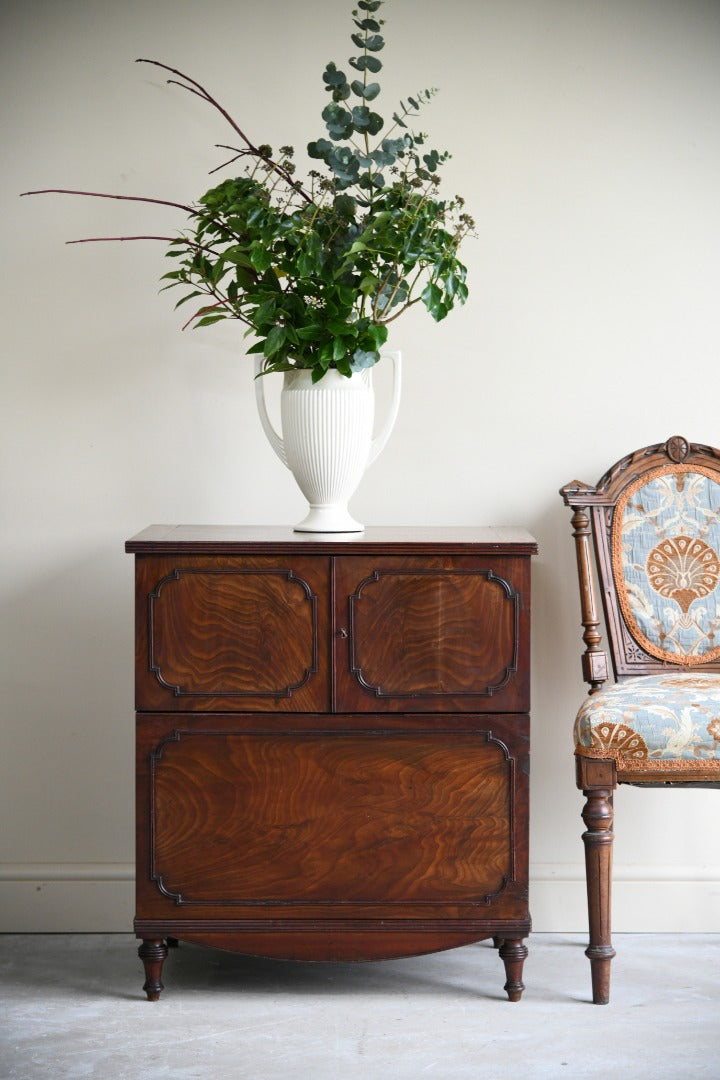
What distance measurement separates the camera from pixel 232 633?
222cm

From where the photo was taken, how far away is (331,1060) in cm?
202

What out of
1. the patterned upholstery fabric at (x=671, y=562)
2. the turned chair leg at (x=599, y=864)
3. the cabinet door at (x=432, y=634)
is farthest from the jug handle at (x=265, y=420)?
the turned chair leg at (x=599, y=864)

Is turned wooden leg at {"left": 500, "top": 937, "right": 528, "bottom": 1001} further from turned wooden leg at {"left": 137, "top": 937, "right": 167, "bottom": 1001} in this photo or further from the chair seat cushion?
turned wooden leg at {"left": 137, "top": 937, "right": 167, "bottom": 1001}

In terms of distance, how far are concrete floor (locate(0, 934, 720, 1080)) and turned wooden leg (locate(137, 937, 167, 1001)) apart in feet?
0.10

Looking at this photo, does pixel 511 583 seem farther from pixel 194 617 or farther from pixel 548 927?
pixel 548 927

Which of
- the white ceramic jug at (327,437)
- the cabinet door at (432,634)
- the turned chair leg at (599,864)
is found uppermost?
the white ceramic jug at (327,437)

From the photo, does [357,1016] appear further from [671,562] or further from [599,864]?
[671,562]

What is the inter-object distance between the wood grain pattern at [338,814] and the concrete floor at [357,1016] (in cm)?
25

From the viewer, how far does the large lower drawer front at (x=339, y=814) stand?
7.26 feet

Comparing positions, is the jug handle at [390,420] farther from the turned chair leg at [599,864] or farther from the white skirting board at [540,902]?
the white skirting board at [540,902]

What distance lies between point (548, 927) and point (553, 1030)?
1.85 feet

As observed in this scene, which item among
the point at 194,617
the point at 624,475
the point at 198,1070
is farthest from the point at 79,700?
the point at 624,475

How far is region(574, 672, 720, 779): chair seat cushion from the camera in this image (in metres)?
2.16

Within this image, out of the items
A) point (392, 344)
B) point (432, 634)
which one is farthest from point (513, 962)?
point (392, 344)
